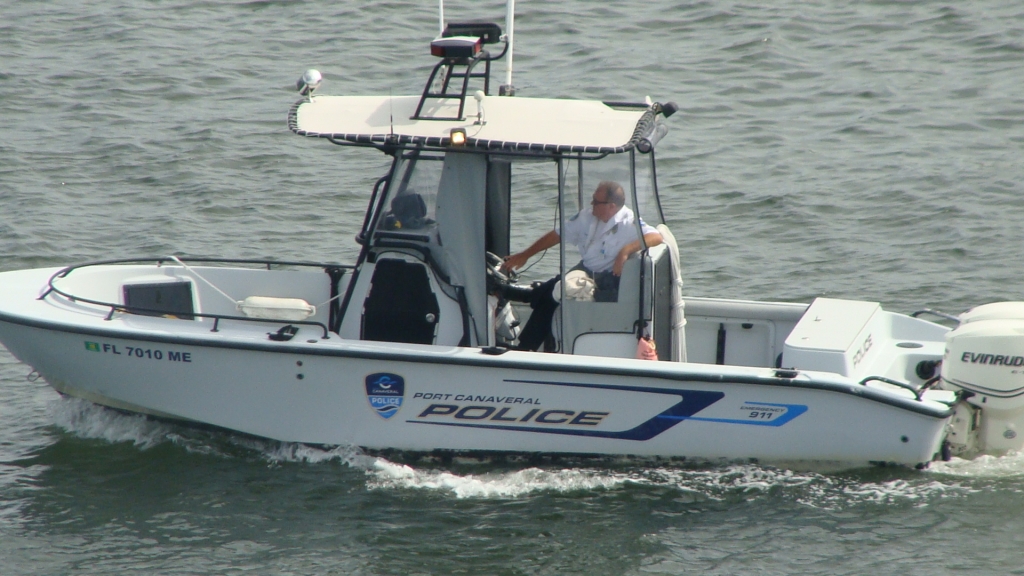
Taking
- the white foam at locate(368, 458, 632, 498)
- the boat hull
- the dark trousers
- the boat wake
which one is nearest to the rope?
the boat hull

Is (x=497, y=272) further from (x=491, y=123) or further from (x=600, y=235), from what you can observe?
(x=491, y=123)

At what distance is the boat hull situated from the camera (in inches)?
240

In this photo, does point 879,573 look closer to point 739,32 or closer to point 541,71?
point 541,71

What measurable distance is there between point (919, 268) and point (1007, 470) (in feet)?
12.3

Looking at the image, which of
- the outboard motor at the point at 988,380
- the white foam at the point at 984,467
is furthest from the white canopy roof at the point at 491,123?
the white foam at the point at 984,467

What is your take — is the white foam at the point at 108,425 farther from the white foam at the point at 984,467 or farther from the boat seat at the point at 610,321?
the white foam at the point at 984,467

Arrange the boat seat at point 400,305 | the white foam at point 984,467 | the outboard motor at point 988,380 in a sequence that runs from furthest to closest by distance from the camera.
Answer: the boat seat at point 400,305 < the white foam at point 984,467 < the outboard motor at point 988,380

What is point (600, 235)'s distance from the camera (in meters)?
6.39

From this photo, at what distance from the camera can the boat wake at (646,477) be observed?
20.4ft

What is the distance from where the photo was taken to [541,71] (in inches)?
558

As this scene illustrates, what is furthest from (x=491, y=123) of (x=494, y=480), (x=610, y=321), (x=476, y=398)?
(x=494, y=480)

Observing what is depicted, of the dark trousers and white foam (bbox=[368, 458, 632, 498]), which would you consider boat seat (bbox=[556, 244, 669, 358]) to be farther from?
white foam (bbox=[368, 458, 632, 498])

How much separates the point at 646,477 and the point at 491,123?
2.10 meters

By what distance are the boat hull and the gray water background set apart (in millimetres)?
198
